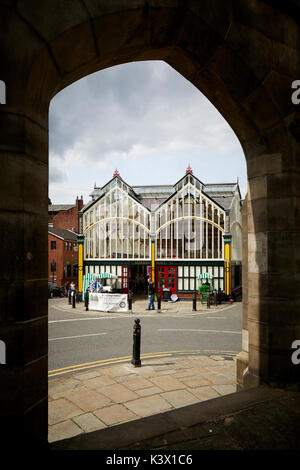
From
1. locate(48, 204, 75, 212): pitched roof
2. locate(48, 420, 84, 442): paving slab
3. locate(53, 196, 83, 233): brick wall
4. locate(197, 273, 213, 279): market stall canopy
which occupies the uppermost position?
locate(48, 204, 75, 212): pitched roof

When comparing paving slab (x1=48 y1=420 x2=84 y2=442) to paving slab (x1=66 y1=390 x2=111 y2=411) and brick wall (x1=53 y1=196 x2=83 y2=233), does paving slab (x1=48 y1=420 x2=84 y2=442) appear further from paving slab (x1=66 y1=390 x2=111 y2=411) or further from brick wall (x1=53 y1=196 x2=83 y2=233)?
brick wall (x1=53 y1=196 x2=83 y2=233)

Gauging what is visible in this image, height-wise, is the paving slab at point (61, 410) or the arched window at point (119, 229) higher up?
the arched window at point (119, 229)

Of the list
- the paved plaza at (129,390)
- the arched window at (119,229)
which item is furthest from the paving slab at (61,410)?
the arched window at (119,229)

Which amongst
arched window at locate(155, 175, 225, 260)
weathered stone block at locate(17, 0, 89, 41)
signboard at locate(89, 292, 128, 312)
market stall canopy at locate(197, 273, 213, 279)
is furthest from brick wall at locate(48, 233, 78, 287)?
weathered stone block at locate(17, 0, 89, 41)

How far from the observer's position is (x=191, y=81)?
3965 mm

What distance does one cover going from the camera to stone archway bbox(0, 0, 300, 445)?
222 centimetres

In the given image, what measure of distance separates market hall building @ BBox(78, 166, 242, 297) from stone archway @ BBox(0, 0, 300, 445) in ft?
66.7

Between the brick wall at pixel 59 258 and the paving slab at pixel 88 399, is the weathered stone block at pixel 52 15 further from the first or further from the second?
the brick wall at pixel 59 258

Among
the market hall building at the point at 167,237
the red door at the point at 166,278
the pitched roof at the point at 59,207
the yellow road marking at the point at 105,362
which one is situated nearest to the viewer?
the yellow road marking at the point at 105,362

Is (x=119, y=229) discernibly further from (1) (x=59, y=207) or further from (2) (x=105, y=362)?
(1) (x=59, y=207)

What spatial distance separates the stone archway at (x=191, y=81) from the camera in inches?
87.6

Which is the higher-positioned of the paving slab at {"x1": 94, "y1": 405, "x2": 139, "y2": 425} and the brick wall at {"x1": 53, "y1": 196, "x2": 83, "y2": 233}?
the brick wall at {"x1": 53, "y1": 196, "x2": 83, "y2": 233}

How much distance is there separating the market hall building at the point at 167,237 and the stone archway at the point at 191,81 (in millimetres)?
20341

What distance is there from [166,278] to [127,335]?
14.6 meters
